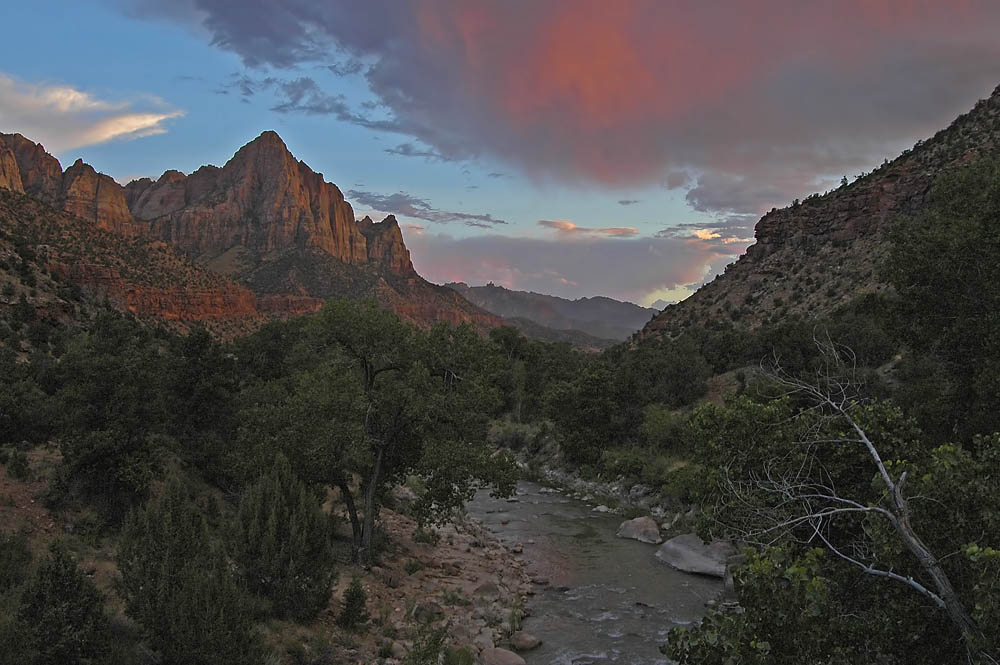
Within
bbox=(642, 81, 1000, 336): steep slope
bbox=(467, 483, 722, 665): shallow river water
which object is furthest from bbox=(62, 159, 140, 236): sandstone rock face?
bbox=(467, 483, 722, 665): shallow river water

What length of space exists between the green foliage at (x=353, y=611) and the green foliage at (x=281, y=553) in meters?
0.51

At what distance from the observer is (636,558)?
2184 cm

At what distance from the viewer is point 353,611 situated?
42.2 ft

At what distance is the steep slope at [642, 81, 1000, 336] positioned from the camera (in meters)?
54.4

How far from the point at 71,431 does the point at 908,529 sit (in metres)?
18.0

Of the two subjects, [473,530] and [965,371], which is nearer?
[965,371]

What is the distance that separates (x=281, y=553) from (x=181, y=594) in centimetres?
378

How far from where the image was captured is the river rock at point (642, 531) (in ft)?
Result: 79.4

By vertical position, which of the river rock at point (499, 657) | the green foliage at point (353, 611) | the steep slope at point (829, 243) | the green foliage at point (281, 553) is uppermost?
the steep slope at point (829, 243)

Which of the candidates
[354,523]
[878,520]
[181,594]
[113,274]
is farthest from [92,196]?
[878,520]

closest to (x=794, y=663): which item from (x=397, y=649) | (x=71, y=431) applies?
(x=397, y=649)

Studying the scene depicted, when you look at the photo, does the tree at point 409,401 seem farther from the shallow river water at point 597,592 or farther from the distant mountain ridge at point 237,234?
the distant mountain ridge at point 237,234

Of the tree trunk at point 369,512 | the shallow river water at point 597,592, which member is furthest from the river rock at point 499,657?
the tree trunk at point 369,512

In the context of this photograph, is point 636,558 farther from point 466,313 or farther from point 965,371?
point 466,313
